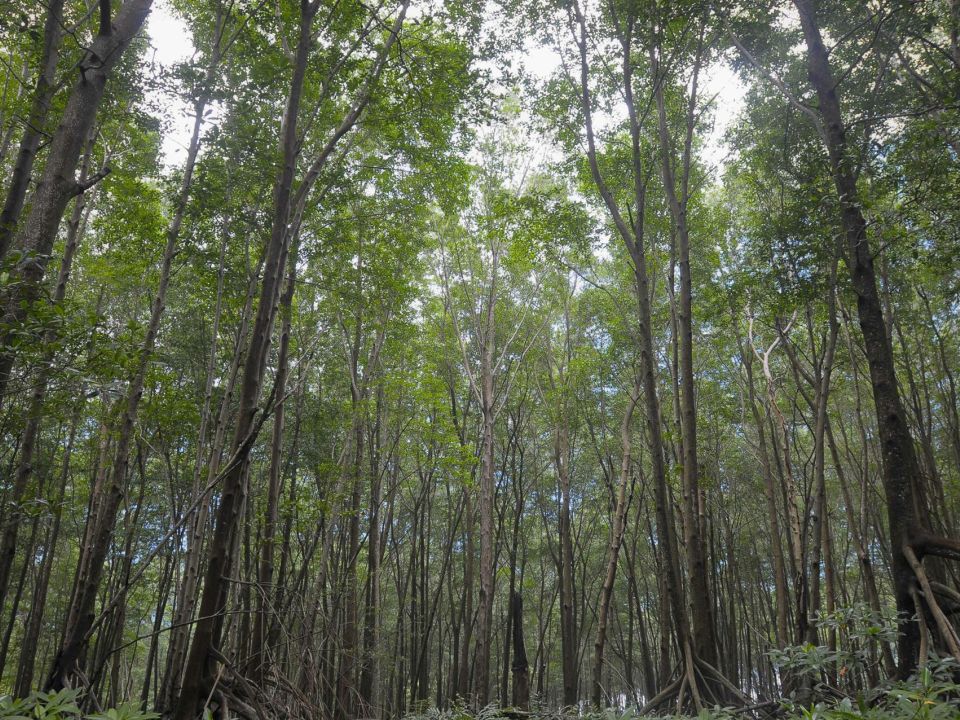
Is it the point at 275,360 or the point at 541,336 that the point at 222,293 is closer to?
the point at 275,360

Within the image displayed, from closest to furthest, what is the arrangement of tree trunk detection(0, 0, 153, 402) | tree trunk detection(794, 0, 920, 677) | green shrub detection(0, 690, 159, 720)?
green shrub detection(0, 690, 159, 720)
tree trunk detection(0, 0, 153, 402)
tree trunk detection(794, 0, 920, 677)

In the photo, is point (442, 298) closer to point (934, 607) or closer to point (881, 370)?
point (881, 370)

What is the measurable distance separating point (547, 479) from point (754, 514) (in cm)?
667

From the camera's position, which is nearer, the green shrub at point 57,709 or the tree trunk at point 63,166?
the green shrub at point 57,709

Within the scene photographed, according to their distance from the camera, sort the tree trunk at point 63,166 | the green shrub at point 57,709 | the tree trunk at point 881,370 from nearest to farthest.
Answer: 1. the green shrub at point 57,709
2. the tree trunk at point 63,166
3. the tree trunk at point 881,370

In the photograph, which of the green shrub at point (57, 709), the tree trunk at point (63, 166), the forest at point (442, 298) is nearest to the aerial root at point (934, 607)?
the forest at point (442, 298)

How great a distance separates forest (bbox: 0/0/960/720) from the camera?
3.54 metres

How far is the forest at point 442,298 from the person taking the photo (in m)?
3.54

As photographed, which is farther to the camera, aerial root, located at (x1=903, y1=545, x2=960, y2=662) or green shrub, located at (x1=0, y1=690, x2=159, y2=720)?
aerial root, located at (x1=903, y1=545, x2=960, y2=662)

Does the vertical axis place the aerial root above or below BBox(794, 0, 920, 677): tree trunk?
below

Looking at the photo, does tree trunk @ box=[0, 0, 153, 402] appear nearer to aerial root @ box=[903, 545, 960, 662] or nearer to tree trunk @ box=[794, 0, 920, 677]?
tree trunk @ box=[794, 0, 920, 677]

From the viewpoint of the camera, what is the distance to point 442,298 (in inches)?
508

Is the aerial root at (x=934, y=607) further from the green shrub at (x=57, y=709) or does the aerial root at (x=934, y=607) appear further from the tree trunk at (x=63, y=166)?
the tree trunk at (x=63, y=166)

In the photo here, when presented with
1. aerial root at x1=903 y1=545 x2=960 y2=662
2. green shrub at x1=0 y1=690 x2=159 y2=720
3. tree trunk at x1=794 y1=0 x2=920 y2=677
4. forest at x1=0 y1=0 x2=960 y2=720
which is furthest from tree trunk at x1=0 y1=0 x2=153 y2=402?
aerial root at x1=903 y1=545 x2=960 y2=662
